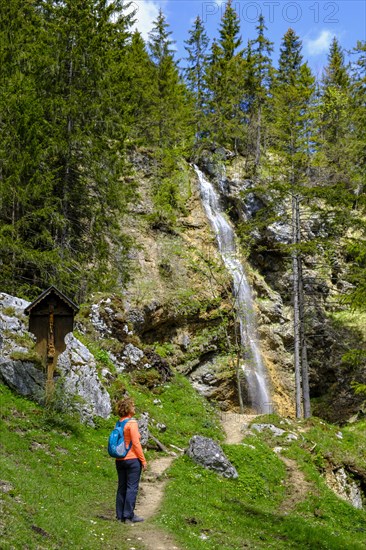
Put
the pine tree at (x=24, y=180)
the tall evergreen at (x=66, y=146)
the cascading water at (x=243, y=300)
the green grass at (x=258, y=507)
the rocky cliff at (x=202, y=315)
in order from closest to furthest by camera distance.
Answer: the green grass at (x=258, y=507), the pine tree at (x=24, y=180), the tall evergreen at (x=66, y=146), the rocky cliff at (x=202, y=315), the cascading water at (x=243, y=300)

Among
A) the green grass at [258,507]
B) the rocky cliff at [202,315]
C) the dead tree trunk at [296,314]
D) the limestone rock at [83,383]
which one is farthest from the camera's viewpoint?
the dead tree trunk at [296,314]

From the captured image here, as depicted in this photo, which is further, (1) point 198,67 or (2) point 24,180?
(1) point 198,67

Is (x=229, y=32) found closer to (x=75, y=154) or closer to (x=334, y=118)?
(x=334, y=118)

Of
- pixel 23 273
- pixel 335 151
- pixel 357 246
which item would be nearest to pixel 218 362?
pixel 23 273

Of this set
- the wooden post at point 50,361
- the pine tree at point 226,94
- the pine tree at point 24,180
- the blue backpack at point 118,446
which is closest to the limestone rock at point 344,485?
the wooden post at point 50,361

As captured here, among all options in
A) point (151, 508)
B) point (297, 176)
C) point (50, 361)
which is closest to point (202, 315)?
point (297, 176)

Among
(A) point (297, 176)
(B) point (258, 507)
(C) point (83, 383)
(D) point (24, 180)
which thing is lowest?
(B) point (258, 507)

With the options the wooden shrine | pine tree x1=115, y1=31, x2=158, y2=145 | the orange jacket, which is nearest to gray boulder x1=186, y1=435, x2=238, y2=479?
the wooden shrine

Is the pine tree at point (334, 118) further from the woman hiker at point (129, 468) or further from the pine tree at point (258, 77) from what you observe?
the woman hiker at point (129, 468)

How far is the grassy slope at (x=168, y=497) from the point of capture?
674 cm

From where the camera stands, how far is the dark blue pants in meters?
7.63

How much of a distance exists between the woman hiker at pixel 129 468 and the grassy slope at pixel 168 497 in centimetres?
30

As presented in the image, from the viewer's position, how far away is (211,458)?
13.3 metres

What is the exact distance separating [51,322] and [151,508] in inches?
215
